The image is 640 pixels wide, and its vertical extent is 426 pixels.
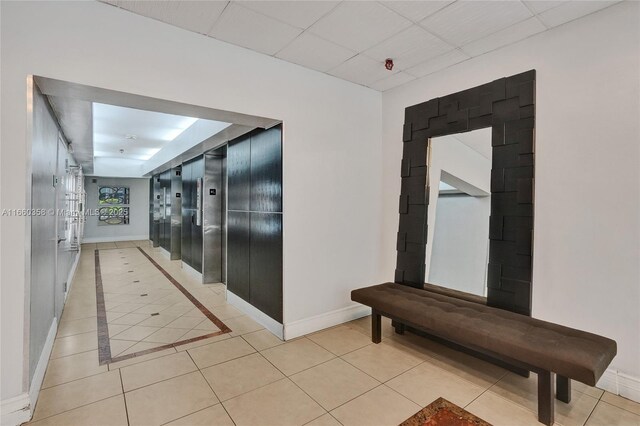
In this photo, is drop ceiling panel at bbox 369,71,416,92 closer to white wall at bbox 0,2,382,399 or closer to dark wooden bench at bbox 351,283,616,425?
white wall at bbox 0,2,382,399

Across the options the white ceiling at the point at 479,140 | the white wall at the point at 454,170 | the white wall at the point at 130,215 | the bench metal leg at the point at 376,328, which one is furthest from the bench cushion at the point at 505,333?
the white wall at the point at 130,215

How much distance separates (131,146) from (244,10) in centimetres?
832

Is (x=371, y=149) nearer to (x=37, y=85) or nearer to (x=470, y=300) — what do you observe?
(x=470, y=300)

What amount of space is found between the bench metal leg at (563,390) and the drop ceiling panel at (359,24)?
328cm

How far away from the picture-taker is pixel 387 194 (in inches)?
172

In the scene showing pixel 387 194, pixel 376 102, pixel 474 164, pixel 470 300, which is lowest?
pixel 470 300

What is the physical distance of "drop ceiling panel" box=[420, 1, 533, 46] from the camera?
8.37 feet

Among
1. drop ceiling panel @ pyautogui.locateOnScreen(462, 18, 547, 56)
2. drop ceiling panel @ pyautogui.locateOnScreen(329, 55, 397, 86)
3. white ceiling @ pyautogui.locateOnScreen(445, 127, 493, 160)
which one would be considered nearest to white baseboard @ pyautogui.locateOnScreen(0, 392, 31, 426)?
drop ceiling panel @ pyautogui.locateOnScreen(329, 55, 397, 86)

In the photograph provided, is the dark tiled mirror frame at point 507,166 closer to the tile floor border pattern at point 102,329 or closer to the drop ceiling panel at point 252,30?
the drop ceiling panel at point 252,30

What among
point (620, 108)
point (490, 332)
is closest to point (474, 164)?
point (620, 108)

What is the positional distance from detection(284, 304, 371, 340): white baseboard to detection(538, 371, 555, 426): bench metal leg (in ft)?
7.40

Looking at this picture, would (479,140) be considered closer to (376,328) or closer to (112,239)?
(376,328)

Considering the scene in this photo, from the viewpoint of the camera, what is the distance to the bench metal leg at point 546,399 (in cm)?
218

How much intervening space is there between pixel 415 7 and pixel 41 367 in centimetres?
446
